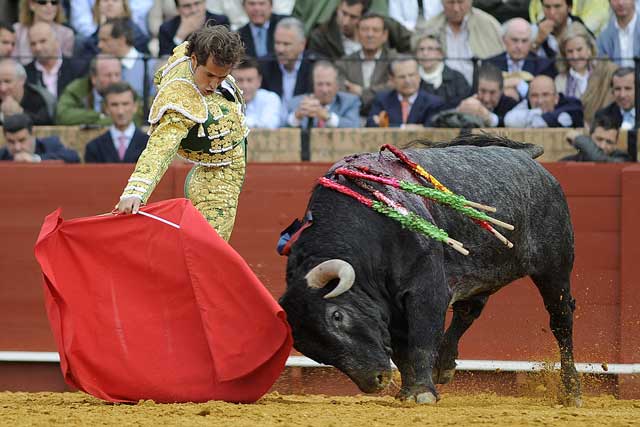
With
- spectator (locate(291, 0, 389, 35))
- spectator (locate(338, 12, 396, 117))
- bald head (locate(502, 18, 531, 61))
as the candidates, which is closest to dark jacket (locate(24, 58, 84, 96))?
spectator (locate(291, 0, 389, 35))

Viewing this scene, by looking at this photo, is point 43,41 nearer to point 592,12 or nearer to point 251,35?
point 251,35

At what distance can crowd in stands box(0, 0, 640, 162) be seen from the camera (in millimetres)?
8406

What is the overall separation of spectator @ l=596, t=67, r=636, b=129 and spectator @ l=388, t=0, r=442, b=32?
1.43 meters

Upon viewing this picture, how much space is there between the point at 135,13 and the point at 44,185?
197 cm

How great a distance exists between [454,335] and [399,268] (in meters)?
1.17

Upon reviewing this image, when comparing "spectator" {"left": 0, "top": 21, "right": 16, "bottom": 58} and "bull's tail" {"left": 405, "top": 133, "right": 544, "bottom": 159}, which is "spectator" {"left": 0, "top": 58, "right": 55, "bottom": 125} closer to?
"spectator" {"left": 0, "top": 21, "right": 16, "bottom": 58}

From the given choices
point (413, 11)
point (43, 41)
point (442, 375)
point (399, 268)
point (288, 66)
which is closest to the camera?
point (399, 268)

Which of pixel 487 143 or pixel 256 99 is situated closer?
pixel 487 143

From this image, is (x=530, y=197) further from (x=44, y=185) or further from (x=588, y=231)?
(x=44, y=185)

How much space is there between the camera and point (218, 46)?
5289 millimetres

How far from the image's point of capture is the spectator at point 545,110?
836cm

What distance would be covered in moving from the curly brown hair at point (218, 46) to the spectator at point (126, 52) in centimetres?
333

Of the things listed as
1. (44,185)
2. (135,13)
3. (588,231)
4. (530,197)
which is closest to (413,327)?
(530,197)

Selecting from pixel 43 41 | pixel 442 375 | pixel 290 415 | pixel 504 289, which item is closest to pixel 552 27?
pixel 504 289
